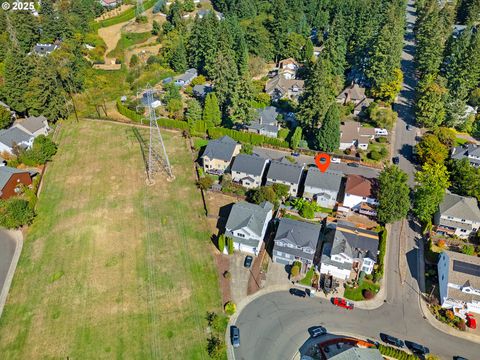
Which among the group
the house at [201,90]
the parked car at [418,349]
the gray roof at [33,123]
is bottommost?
the parked car at [418,349]

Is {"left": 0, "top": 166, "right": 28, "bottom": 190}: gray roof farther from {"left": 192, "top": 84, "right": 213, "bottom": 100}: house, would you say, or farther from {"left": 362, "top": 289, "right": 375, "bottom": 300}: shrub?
{"left": 362, "top": 289, "right": 375, "bottom": 300}: shrub

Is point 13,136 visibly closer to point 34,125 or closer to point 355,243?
point 34,125

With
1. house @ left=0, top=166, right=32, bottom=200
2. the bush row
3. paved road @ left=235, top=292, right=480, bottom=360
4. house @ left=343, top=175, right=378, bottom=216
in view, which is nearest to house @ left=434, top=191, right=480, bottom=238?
the bush row

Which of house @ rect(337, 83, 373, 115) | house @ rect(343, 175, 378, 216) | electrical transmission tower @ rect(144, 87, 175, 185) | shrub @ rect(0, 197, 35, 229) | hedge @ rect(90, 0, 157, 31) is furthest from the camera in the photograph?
hedge @ rect(90, 0, 157, 31)

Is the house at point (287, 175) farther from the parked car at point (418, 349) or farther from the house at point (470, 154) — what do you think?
the house at point (470, 154)

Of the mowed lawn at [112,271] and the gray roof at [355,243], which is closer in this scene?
the mowed lawn at [112,271]

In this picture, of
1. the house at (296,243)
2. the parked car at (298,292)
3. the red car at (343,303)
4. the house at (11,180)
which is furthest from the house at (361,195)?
the house at (11,180)

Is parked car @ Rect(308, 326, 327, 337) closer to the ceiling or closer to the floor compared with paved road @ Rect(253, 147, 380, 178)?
closer to the floor
